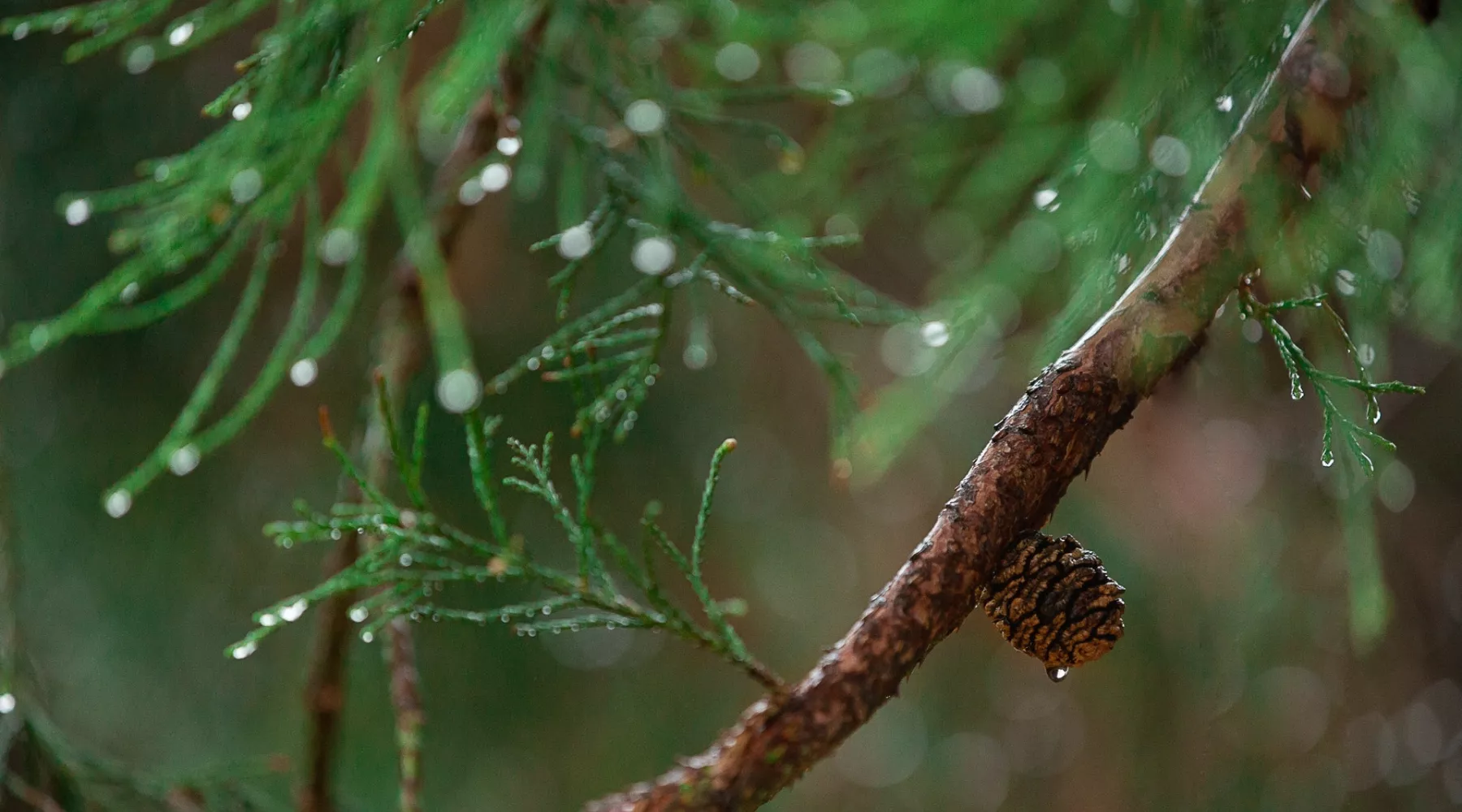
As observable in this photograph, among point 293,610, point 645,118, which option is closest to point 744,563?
point 645,118

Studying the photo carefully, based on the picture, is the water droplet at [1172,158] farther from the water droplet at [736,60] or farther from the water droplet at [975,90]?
the water droplet at [736,60]

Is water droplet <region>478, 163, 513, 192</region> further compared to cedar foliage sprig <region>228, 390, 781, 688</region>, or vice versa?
water droplet <region>478, 163, 513, 192</region>

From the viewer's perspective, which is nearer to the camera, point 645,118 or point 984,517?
point 984,517

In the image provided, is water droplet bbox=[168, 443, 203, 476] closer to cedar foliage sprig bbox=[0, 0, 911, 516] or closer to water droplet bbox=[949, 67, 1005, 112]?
cedar foliage sprig bbox=[0, 0, 911, 516]

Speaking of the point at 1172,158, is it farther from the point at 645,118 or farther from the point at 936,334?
the point at 645,118

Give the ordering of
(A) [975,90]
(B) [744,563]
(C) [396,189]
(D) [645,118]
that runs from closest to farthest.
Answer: (C) [396,189], (D) [645,118], (A) [975,90], (B) [744,563]

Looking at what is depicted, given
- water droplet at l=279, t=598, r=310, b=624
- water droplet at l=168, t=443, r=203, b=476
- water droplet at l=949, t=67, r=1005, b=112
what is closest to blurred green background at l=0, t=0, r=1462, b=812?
water droplet at l=949, t=67, r=1005, b=112
